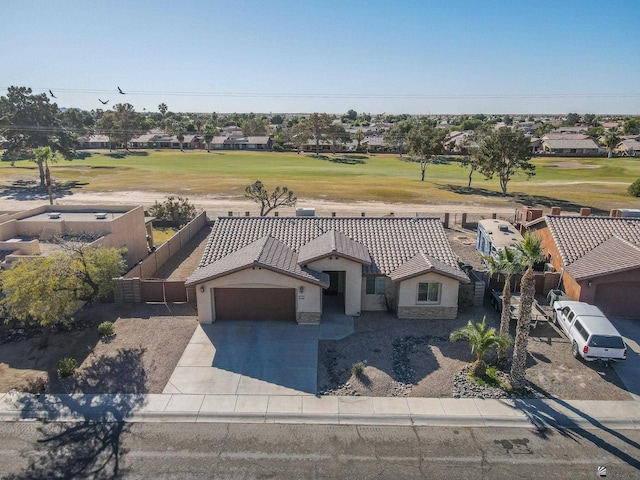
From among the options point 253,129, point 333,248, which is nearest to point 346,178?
point 333,248

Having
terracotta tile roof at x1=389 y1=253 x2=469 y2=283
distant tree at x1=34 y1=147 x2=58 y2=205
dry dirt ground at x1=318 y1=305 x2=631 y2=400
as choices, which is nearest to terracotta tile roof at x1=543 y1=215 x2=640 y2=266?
dry dirt ground at x1=318 y1=305 x2=631 y2=400

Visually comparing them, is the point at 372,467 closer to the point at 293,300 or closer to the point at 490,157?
the point at 293,300

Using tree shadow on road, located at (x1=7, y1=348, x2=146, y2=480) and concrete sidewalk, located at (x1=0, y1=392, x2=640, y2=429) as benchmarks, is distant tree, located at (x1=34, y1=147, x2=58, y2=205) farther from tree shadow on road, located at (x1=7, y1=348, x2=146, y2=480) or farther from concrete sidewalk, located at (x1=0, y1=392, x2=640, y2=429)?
concrete sidewalk, located at (x1=0, y1=392, x2=640, y2=429)

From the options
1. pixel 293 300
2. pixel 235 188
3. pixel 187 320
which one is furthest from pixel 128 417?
pixel 235 188

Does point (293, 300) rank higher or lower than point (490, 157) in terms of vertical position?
lower

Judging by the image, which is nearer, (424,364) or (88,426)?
(88,426)

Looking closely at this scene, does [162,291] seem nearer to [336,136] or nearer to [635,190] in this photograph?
[635,190]

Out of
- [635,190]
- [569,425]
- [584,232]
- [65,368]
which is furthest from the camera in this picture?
[635,190]

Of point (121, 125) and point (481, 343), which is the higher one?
point (121, 125)
